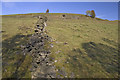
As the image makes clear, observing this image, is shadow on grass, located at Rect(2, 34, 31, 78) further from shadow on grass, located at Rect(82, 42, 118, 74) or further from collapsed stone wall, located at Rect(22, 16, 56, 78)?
shadow on grass, located at Rect(82, 42, 118, 74)

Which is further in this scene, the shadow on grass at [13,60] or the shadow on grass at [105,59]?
the shadow on grass at [105,59]

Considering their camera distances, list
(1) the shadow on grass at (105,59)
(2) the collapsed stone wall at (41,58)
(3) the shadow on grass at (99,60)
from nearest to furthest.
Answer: (2) the collapsed stone wall at (41,58), (3) the shadow on grass at (99,60), (1) the shadow on grass at (105,59)

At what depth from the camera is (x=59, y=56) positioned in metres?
14.8

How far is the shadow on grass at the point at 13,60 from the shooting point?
1123 cm

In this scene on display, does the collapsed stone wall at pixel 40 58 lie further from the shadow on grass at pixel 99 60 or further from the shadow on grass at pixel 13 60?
the shadow on grass at pixel 99 60

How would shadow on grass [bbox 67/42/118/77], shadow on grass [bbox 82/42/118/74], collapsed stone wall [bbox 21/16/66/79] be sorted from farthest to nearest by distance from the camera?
1. shadow on grass [bbox 82/42/118/74]
2. shadow on grass [bbox 67/42/118/77]
3. collapsed stone wall [bbox 21/16/66/79]

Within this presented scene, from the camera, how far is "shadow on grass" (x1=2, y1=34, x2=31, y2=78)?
11.2 m

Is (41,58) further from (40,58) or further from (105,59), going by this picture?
(105,59)

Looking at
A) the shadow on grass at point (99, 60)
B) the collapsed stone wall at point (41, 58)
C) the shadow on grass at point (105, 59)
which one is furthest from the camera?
the shadow on grass at point (105, 59)

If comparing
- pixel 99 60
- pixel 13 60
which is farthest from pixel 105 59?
pixel 13 60

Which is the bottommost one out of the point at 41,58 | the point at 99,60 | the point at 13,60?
the point at 99,60

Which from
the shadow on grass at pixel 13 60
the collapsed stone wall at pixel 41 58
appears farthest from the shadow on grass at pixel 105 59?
the shadow on grass at pixel 13 60

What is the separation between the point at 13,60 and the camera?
13453 millimetres

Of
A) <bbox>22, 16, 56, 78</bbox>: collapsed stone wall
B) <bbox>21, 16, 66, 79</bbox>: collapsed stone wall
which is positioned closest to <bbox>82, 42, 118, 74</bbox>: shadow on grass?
<bbox>21, 16, 66, 79</bbox>: collapsed stone wall
